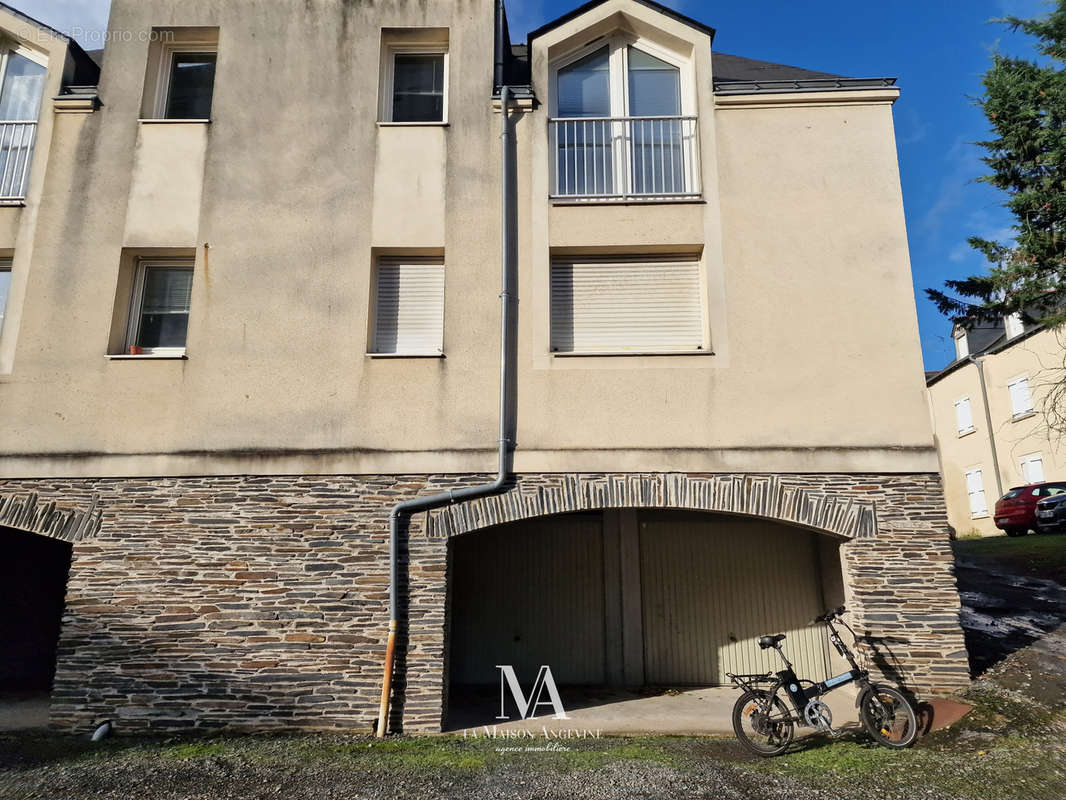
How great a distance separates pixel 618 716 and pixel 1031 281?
36.0 ft

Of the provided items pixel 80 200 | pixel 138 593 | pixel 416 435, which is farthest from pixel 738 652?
pixel 80 200

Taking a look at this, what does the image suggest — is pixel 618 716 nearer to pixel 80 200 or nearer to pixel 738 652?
pixel 738 652

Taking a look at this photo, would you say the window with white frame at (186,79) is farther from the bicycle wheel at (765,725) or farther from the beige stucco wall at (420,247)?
the bicycle wheel at (765,725)

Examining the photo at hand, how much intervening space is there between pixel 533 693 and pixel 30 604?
747cm

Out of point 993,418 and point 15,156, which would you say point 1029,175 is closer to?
point 993,418

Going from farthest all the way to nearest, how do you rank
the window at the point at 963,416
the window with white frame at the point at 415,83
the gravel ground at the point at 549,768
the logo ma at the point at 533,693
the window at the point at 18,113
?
the window at the point at 963,416
the window with white frame at the point at 415,83
the window at the point at 18,113
the logo ma at the point at 533,693
the gravel ground at the point at 549,768

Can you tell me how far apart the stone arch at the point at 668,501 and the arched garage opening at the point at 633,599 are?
2.28 meters

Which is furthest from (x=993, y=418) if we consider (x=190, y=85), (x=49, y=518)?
(x=49, y=518)

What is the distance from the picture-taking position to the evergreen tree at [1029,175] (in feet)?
41.7

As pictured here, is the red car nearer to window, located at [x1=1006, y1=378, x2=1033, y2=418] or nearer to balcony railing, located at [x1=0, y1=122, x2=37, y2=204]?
window, located at [x1=1006, y1=378, x2=1033, y2=418]

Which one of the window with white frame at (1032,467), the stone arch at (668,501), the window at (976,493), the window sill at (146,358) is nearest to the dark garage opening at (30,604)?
the window sill at (146,358)

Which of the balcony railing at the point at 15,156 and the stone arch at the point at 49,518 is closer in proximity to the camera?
the stone arch at the point at 49,518

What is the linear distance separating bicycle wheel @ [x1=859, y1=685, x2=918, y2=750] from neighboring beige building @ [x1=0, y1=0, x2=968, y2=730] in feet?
2.61

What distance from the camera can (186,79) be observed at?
31.6 feet
